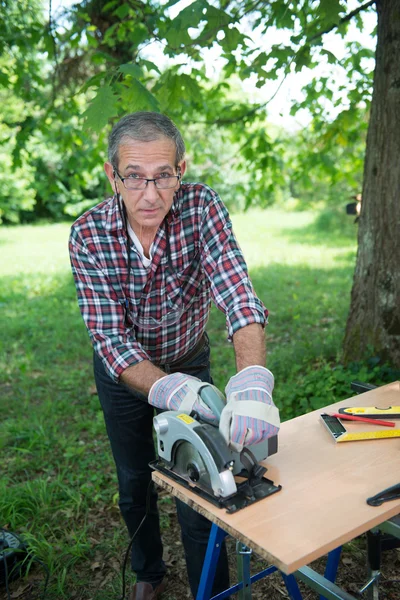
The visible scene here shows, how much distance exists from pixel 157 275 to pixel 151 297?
95 mm

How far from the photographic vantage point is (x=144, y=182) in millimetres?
2090

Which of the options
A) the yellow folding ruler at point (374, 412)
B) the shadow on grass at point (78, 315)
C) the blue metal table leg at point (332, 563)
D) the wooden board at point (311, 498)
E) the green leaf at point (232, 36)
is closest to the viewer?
the wooden board at point (311, 498)

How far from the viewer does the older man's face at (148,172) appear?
2072 millimetres

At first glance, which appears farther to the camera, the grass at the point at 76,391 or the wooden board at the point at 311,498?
the grass at the point at 76,391

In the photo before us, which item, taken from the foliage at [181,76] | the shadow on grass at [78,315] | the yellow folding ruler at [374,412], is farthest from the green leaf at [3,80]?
the yellow folding ruler at [374,412]

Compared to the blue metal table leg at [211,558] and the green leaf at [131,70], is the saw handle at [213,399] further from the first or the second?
the green leaf at [131,70]

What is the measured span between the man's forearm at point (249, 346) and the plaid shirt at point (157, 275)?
0.03 metres

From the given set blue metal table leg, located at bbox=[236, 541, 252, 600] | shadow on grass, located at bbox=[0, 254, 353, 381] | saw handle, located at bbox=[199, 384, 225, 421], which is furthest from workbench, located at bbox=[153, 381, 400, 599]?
shadow on grass, located at bbox=[0, 254, 353, 381]

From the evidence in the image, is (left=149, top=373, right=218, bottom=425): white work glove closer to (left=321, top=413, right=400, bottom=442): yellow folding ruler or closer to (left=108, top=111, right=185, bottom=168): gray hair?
(left=321, top=413, right=400, bottom=442): yellow folding ruler

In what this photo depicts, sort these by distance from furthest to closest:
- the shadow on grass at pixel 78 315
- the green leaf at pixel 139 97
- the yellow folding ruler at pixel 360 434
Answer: the shadow on grass at pixel 78 315 < the green leaf at pixel 139 97 < the yellow folding ruler at pixel 360 434

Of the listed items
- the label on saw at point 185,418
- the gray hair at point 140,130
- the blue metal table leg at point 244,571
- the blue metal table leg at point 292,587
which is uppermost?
the gray hair at point 140,130

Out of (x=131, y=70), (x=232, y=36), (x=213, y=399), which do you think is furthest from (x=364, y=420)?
(x=232, y=36)

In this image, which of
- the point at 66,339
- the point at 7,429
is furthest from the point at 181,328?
the point at 66,339

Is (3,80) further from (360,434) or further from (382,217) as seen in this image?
(360,434)
